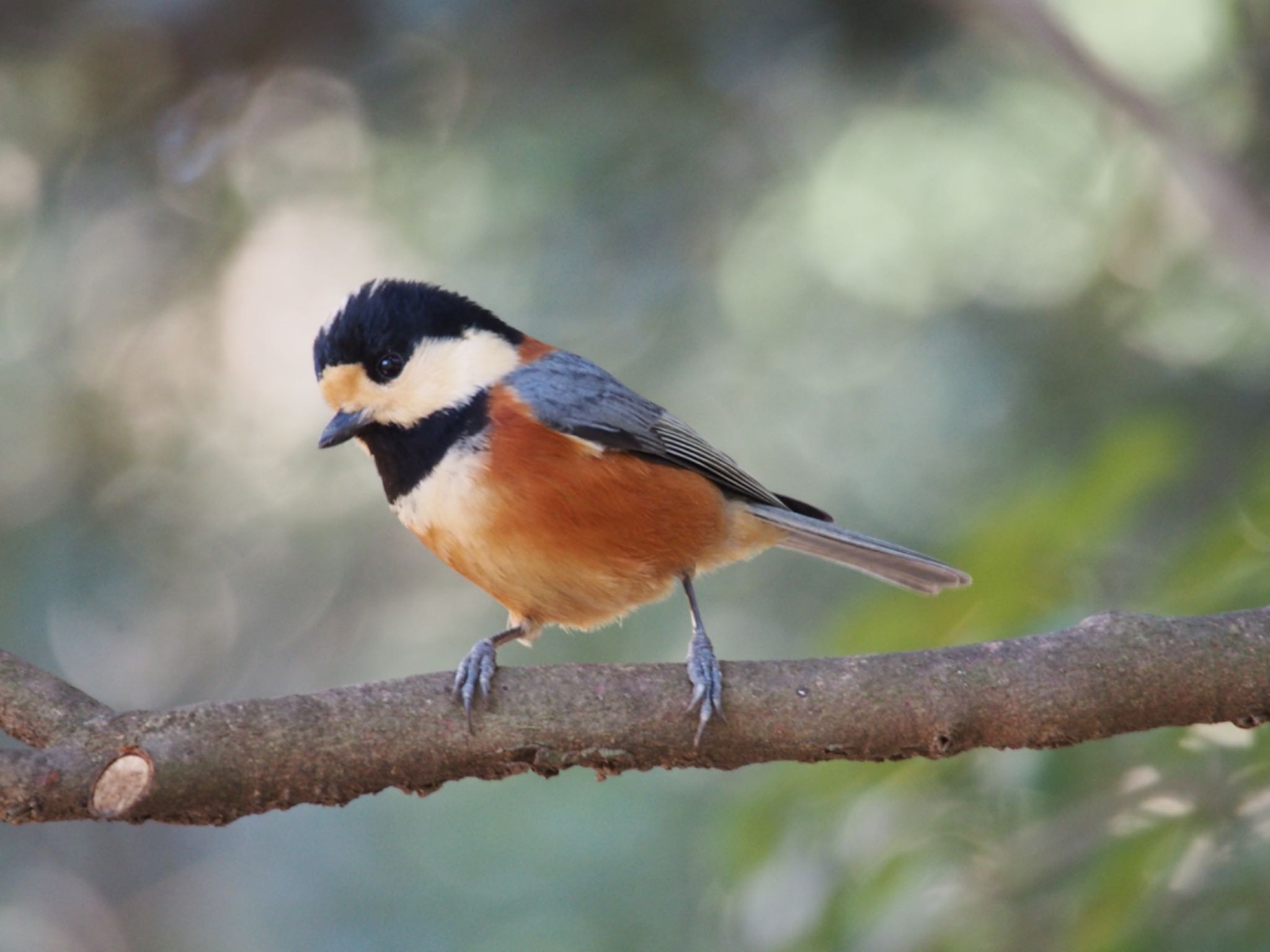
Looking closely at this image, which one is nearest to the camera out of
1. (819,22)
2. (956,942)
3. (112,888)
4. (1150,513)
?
(956,942)

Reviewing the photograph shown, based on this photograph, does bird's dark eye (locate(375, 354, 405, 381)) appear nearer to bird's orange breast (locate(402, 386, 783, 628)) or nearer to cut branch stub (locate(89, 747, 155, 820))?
bird's orange breast (locate(402, 386, 783, 628))

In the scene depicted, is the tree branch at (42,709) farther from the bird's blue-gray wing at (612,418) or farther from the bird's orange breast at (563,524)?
the bird's blue-gray wing at (612,418)

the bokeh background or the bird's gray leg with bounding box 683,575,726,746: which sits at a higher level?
the bokeh background

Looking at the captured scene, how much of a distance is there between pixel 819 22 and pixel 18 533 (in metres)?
4.01

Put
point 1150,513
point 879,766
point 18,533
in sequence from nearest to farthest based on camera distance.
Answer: point 879,766 → point 1150,513 → point 18,533

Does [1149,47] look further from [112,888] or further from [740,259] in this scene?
[112,888]

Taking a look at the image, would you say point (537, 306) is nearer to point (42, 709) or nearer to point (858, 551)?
point (858, 551)

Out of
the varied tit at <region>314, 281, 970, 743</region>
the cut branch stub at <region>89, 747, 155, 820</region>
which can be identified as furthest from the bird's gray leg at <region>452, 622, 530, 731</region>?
the cut branch stub at <region>89, 747, 155, 820</region>

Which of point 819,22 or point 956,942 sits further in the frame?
point 819,22

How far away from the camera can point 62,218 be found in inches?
214

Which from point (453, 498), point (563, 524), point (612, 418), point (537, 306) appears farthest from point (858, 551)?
point (537, 306)

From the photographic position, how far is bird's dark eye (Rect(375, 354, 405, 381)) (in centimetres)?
327

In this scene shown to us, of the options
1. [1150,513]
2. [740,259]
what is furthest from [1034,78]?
[1150,513]

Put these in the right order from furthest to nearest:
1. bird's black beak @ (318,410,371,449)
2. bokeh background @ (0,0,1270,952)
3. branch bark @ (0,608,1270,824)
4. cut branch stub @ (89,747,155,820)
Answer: bokeh background @ (0,0,1270,952), bird's black beak @ (318,410,371,449), branch bark @ (0,608,1270,824), cut branch stub @ (89,747,155,820)
